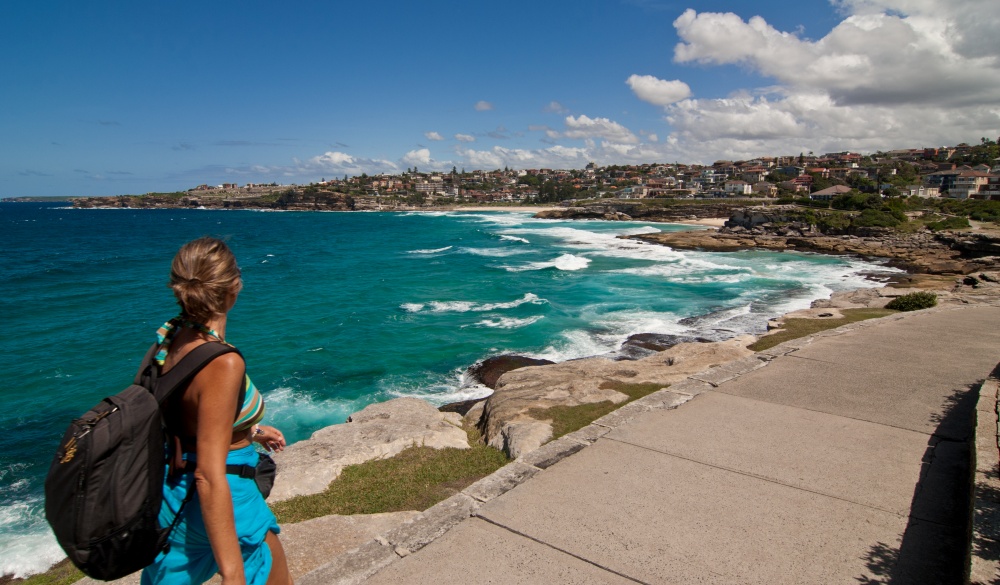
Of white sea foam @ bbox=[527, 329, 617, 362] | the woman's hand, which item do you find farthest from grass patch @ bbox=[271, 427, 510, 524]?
white sea foam @ bbox=[527, 329, 617, 362]

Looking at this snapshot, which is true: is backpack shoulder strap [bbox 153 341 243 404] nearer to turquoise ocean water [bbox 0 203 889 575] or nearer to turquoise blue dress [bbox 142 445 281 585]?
turquoise blue dress [bbox 142 445 281 585]

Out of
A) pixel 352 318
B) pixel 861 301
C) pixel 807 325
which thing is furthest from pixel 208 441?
pixel 352 318

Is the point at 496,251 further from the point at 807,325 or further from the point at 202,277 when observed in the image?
the point at 202,277

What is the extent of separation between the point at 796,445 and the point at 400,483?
4.48 meters

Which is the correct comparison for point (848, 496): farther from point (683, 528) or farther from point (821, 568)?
point (683, 528)

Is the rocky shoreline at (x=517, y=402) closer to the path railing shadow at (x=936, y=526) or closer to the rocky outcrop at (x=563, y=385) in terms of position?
the rocky outcrop at (x=563, y=385)

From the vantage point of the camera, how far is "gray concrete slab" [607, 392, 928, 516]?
16.6 feet

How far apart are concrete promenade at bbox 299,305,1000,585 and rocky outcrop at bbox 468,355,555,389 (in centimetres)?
821

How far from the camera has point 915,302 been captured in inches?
622

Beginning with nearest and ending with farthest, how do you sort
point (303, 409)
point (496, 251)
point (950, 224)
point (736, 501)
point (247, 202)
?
1. point (736, 501)
2. point (303, 409)
3. point (950, 224)
4. point (496, 251)
5. point (247, 202)

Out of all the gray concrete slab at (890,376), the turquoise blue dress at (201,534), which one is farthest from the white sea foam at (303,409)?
the turquoise blue dress at (201,534)

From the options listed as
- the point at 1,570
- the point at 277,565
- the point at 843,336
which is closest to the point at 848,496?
the point at 277,565

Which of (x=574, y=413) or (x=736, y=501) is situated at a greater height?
(x=736, y=501)

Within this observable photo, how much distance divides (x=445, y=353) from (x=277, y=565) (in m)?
15.6
